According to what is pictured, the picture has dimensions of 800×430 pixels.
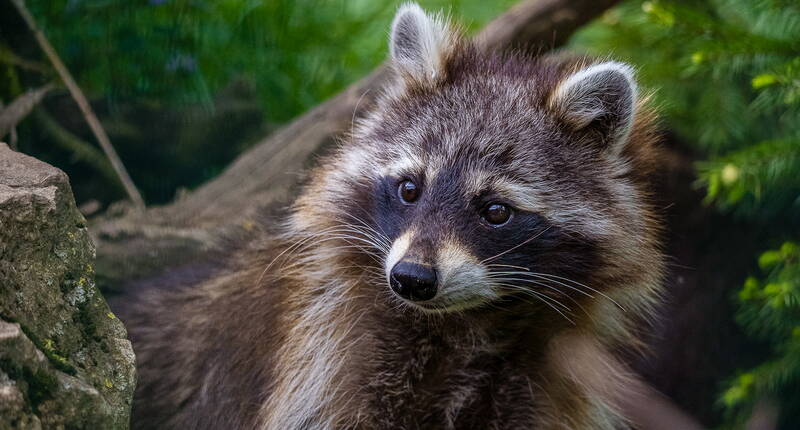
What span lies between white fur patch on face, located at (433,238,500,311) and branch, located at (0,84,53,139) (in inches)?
108

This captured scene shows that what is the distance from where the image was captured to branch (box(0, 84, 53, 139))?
15.0 ft

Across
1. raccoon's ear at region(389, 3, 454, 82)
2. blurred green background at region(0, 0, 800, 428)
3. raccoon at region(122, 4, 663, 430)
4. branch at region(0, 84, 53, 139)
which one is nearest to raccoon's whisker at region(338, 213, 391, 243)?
raccoon at region(122, 4, 663, 430)

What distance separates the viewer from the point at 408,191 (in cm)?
325

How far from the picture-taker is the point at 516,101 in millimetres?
3408

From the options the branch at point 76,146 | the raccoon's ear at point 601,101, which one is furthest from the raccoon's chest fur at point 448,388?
the branch at point 76,146

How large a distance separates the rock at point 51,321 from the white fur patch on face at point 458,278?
40.8 inches

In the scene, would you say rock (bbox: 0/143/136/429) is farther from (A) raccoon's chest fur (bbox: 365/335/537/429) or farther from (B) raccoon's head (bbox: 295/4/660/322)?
(A) raccoon's chest fur (bbox: 365/335/537/429)

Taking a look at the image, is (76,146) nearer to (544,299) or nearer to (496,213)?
(496,213)

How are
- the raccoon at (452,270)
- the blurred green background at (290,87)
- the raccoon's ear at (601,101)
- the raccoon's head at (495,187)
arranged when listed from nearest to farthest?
the raccoon's head at (495,187), the raccoon at (452,270), the raccoon's ear at (601,101), the blurred green background at (290,87)

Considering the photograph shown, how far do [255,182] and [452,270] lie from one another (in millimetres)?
2248

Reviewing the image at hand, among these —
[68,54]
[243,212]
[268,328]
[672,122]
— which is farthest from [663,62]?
[68,54]

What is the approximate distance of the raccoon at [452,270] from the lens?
3.17 meters

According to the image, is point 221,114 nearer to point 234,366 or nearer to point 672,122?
point 234,366

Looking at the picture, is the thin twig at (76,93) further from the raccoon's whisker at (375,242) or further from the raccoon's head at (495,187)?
the raccoon's whisker at (375,242)
